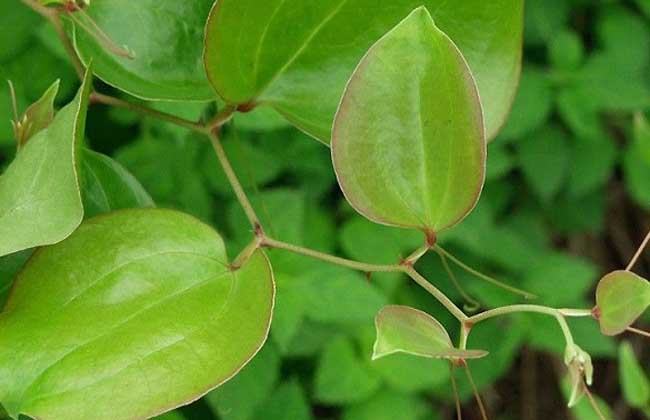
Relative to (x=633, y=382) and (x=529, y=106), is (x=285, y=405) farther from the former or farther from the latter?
(x=529, y=106)

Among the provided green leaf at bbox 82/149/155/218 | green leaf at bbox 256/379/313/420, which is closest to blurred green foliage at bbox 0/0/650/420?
green leaf at bbox 256/379/313/420

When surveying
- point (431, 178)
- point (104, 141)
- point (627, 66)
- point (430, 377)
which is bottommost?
Result: point (430, 377)

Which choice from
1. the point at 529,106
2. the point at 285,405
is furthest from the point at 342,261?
the point at 529,106

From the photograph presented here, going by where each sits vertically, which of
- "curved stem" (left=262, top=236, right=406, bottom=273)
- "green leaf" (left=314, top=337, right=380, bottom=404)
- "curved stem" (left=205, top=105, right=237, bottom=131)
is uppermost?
"curved stem" (left=205, top=105, right=237, bottom=131)

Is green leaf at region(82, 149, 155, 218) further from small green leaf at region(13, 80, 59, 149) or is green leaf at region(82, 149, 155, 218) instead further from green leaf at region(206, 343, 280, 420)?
green leaf at region(206, 343, 280, 420)

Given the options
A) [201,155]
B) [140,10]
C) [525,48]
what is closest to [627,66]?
[525,48]

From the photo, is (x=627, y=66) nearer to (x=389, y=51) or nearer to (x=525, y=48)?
(x=525, y=48)

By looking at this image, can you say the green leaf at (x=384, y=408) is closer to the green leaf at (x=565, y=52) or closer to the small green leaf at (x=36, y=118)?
the green leaf at (x=565, y=52)
